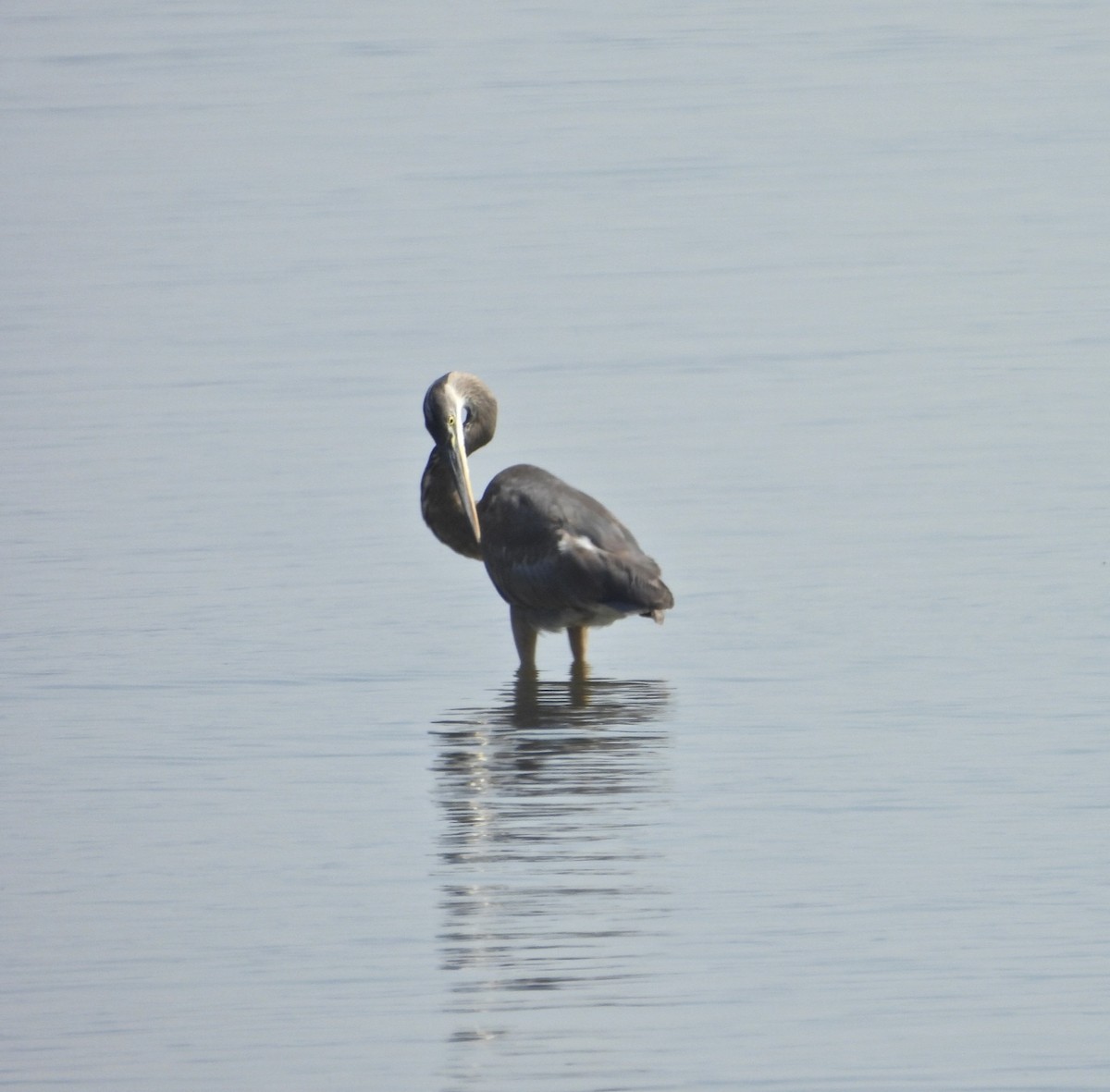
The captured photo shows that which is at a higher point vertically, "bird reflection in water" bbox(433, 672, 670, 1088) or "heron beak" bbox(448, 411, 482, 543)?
"heron beak" bbox(448, 411, 482, 543)

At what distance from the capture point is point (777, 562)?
11133 millimetres

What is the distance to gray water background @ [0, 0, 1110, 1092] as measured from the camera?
257 inches

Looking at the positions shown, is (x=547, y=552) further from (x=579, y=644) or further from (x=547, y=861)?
(x=547, y=861)

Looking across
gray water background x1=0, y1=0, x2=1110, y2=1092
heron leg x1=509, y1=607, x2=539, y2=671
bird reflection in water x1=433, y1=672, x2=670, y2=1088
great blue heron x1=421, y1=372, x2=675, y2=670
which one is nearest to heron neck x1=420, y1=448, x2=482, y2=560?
great blue heron x1=421, y1=372, x2=675, y2=670

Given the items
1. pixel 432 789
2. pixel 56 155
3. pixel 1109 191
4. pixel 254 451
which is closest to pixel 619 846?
pixel 432 789

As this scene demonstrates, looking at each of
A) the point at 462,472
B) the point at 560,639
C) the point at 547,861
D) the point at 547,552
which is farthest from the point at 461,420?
the point at 547,861

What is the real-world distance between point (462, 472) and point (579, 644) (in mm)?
1115

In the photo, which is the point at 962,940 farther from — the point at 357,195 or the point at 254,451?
the point at 357,195

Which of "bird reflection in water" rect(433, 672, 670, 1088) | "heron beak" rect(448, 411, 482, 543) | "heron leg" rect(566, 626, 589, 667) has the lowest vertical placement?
"heron leg" rect(566, 626, 589, 667)

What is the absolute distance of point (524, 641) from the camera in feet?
33.8

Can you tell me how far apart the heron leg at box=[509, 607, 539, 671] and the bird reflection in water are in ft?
1.12

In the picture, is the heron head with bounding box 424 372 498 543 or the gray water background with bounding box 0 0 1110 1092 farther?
the heron head with bounding box 424 372 498 543

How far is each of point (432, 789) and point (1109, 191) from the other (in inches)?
431

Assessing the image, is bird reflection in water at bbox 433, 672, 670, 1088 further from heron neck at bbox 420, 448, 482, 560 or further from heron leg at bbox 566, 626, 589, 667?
heron neck at bbox 420, 448, 482, 560
